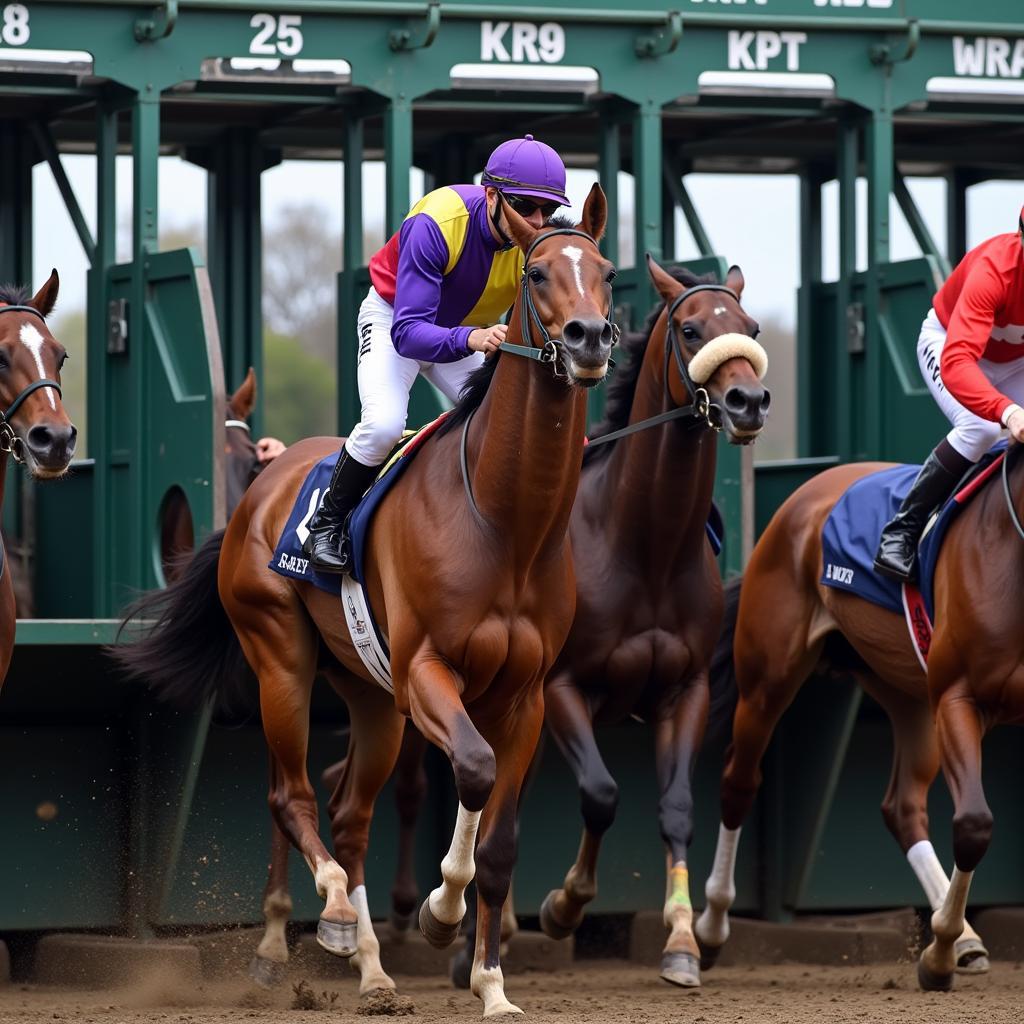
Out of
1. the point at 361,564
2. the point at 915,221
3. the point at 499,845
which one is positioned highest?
the point at 915,221

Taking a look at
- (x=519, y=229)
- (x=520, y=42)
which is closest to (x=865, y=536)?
(x=519, y=229)

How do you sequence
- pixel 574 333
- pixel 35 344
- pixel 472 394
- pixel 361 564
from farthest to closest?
pixel 361 564, pixel 472 394, pixel 35 344, pixel 574 333

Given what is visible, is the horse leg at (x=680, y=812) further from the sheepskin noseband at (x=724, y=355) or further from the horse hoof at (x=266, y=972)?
the horse hoof at (x=266, y=972)

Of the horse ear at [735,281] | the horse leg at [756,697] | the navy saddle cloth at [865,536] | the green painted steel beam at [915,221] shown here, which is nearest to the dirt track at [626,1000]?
the horse leg at [756,697]

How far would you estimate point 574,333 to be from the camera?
14.9 ft

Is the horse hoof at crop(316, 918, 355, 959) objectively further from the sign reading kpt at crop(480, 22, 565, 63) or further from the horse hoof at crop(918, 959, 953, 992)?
the sign reading kpt at crop(480, 22, 565, 63)

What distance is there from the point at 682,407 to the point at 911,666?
104 cm

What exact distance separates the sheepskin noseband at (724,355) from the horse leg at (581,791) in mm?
972

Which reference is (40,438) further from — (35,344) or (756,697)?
(756,697)

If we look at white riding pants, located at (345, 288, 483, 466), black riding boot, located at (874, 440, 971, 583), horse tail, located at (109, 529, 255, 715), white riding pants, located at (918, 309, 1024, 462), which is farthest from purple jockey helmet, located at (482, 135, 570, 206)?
horse tail, located at (109, 529, 255, 715)

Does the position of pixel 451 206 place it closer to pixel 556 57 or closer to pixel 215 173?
pixel 556 57

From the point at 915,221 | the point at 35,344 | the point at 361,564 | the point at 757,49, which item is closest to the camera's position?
the point at 35,344

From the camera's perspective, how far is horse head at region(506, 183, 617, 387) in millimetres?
4508

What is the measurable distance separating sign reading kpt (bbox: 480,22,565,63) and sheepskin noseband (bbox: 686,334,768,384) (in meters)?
1.97
